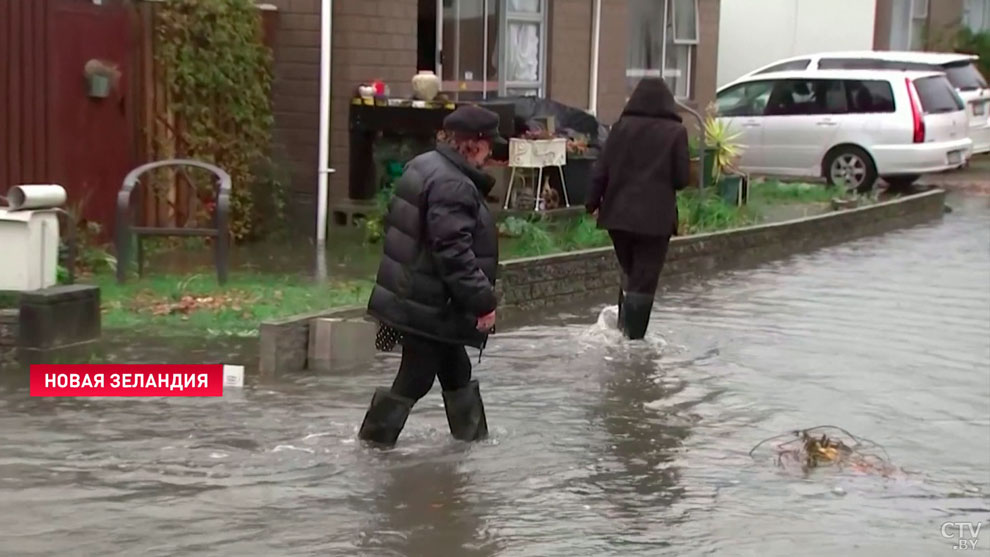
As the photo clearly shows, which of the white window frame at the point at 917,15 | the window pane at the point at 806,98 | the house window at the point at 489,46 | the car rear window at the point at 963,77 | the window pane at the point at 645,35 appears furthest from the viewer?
the white window frame at the point at 917,15

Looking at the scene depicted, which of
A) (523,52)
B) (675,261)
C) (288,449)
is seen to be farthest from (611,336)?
(523,52)

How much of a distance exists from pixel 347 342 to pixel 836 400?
9.29 feet

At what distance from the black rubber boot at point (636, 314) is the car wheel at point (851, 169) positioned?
10752 mm

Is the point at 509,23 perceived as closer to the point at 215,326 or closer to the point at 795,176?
the point at 795,176

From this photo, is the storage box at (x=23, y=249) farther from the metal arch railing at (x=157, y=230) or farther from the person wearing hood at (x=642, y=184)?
the person wearing hood at (x=642, y=184)

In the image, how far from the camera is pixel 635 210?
9375mm

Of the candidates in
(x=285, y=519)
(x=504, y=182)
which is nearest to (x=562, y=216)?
(x=504, y=182)

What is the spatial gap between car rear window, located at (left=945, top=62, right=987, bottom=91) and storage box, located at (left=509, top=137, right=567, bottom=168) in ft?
34.8

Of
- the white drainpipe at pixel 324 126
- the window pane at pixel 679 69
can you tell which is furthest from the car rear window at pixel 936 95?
the white drainpipe at pixel 324 126

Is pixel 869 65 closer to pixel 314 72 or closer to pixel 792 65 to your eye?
pixel 792 65

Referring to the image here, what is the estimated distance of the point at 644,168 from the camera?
9.49 meters

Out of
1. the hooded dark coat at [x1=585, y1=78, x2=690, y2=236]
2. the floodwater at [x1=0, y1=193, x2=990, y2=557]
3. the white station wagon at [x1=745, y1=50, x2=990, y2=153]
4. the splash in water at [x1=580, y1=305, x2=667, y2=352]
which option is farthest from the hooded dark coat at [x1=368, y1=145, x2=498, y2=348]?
the white station wagon at [x1=745, y1=50, x2=990, y2=153]

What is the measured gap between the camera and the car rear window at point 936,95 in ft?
Result: 65.4

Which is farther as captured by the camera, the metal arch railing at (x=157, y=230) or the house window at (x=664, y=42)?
the house window at (x=664, y=42)
